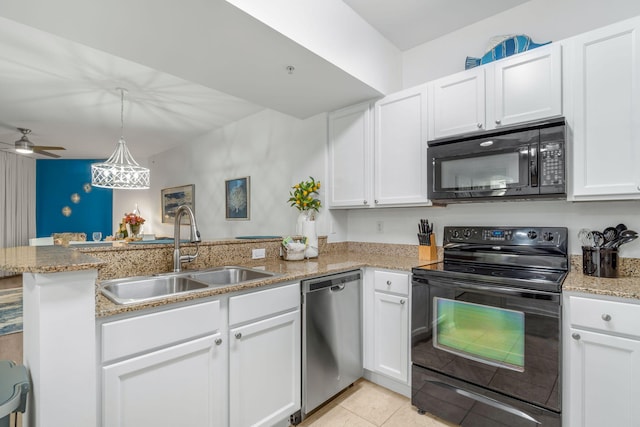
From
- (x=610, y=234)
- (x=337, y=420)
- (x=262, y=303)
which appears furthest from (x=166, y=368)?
(x=610, y=234)

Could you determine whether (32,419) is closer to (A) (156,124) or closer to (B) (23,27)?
(B) (23,27)

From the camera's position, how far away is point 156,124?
180 inches

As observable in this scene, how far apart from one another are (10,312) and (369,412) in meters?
2.41

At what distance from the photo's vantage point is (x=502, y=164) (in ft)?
6.22

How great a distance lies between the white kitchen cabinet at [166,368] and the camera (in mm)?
1150

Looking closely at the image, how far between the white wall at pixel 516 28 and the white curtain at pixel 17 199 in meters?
6.98

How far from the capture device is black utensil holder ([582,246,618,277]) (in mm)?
1638

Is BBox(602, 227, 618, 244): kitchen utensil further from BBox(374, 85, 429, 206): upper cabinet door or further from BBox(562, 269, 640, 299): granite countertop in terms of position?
BBox(374, 85, 429, 206): upper cabinet door

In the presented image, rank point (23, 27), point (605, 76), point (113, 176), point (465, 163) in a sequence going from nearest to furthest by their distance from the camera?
point (605, 76), point (465, 163), point (23, 27), point (113, 176)

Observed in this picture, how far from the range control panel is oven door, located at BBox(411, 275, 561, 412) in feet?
1.99

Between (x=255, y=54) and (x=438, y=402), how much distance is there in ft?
7.71

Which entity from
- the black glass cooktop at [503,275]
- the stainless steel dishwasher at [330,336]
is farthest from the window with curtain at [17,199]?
the black glass cooktop at [503,275]

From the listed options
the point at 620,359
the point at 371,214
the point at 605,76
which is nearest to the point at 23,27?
the point at 371,214

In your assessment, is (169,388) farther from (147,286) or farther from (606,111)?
(606,111)
